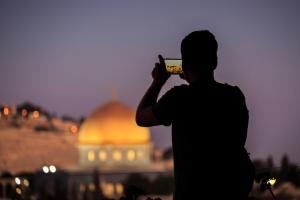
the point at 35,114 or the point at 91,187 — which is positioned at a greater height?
the point at 35,114

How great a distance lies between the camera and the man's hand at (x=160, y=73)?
215 inches

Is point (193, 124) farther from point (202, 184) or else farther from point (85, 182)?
point (85, 182)

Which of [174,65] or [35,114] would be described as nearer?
[174,65]

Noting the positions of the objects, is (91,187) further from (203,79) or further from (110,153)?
(203,79)

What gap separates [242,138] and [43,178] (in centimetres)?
8445

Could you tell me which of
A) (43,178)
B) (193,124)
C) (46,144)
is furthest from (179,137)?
(46,144)

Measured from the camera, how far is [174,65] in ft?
18.4

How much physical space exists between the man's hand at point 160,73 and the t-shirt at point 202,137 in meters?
0.15

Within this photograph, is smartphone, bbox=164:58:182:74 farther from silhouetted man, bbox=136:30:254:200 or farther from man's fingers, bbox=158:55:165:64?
silhouetted man, bbox=136:30:254:200

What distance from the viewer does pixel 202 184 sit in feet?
17.3

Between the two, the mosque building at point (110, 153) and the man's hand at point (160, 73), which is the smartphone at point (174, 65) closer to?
the man's hand at point (160, 73)

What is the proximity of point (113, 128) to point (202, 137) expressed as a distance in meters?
87.6

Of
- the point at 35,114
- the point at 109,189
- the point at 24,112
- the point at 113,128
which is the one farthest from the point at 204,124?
the point at 35,114

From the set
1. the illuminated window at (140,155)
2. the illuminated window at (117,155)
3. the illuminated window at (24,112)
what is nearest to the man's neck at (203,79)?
the illuminated window at (140,155)
